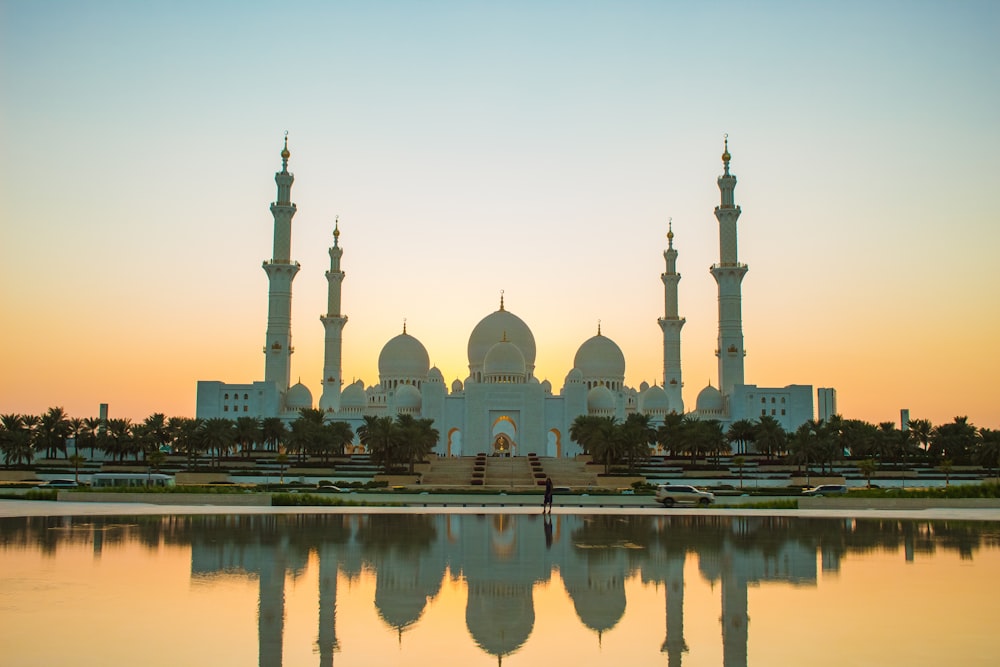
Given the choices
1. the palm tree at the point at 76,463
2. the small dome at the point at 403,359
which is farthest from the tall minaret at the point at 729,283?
the palm tree at the point at 76,463

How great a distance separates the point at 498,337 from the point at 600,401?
9133mm

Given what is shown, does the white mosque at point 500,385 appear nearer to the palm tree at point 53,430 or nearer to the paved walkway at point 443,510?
the palm tree at point 53,430

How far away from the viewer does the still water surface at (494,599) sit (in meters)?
9.17

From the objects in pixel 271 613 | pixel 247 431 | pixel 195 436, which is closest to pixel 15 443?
pixel 195 436

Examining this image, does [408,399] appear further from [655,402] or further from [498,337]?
[655,402]

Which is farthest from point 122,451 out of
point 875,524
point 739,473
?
point 875,524

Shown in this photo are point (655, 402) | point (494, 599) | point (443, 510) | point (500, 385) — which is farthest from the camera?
point (655, 402)

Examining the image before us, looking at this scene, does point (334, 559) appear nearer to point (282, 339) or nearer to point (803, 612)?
point (803, 612)

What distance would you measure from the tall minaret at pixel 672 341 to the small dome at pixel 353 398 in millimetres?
23814

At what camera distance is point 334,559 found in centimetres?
1539

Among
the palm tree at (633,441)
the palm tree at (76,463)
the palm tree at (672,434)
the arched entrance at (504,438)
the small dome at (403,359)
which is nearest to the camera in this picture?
the palm tree at (76,463)

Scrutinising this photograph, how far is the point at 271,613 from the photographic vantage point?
10.8 metres

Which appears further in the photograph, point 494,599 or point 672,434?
point 672,434

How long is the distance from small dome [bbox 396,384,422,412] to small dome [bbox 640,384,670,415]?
1785 cm
